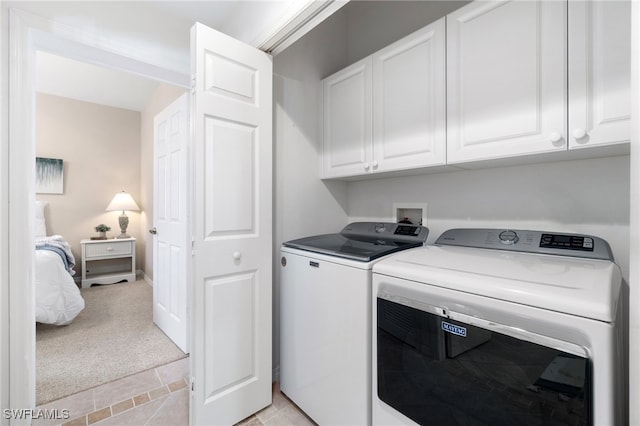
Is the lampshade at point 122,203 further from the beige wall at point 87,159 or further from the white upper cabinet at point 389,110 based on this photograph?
the white upper cabinet at point 389,110

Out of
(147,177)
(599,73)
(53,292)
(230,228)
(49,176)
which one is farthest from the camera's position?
(147,177)

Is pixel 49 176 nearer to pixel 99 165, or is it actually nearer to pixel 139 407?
pixel 99 165

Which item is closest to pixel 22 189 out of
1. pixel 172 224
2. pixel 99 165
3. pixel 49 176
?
pixel 172 224

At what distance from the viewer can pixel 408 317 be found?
3.55 ft

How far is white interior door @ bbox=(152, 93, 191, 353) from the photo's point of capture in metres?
2.21

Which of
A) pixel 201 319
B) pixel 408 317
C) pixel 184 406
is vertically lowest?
pixel 184 406

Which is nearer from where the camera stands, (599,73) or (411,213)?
(599,73)

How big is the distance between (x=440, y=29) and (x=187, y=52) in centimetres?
147

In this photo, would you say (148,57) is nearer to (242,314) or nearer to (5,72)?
(5,72)

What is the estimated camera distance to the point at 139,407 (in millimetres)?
1640

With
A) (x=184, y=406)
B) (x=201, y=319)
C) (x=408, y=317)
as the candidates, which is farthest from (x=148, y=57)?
(x=184, y=406)

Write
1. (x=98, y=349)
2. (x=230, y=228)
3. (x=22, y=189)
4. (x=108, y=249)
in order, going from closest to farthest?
(x=22, y=189) < (x=230, y=228) < (x=98, y=349) < (x=108, y=249)

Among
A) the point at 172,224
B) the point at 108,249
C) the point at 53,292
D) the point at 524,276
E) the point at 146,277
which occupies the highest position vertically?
the point at 172,224

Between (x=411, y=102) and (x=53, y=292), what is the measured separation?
3.33 meters
